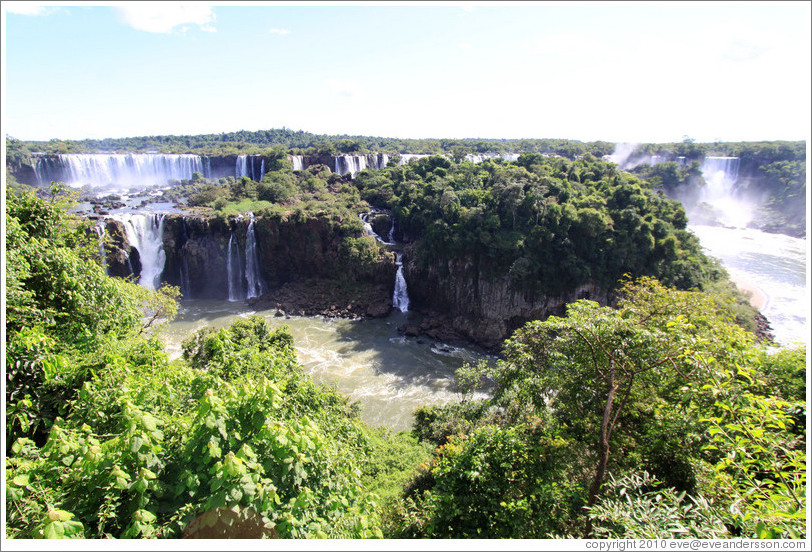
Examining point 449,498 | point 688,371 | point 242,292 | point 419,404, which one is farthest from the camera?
point 242,292

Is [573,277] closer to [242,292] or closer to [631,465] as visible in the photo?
[631,465]

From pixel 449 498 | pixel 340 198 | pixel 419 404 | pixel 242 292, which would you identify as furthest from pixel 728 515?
pixel 340 198

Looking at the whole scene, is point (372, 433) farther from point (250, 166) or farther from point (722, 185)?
point (722, 185)

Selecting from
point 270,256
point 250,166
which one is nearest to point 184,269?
point 270,256

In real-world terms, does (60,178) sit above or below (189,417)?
above

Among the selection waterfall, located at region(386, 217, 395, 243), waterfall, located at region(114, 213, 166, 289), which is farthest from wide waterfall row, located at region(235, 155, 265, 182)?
waterfall, located at region(386, 217, 395, 243)

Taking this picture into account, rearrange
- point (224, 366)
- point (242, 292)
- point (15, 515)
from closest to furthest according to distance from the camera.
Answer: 1. point (15, 515)
2. point (224, 366)
3. point (242, 292)

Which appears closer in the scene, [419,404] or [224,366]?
[224,366]
